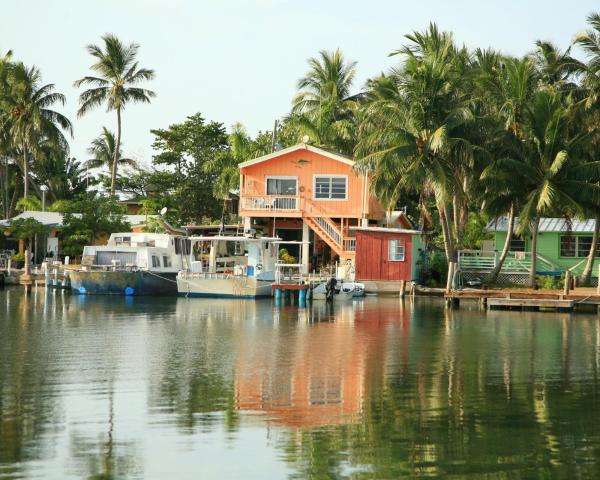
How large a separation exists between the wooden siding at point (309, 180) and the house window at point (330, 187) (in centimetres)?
21

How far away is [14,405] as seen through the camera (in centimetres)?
1656

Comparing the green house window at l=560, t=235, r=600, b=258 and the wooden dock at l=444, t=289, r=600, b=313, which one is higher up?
the green house window at l=560, t=235, r=600, b=258

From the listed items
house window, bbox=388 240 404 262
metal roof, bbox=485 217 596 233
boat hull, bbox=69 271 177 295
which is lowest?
boat hull, bbox=69 271 177 295

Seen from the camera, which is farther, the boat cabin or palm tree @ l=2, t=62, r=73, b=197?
palm tree @ l=2, t=62, r=73, b=197

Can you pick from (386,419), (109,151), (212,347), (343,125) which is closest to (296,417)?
(386,419)

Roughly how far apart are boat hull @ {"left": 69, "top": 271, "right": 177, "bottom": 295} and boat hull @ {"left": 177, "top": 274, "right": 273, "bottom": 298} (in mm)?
1342

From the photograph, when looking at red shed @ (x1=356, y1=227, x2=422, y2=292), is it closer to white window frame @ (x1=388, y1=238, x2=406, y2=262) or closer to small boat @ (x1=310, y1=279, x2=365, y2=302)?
white window frame @ (x1=388, y1=238, x2=406, y2=262)

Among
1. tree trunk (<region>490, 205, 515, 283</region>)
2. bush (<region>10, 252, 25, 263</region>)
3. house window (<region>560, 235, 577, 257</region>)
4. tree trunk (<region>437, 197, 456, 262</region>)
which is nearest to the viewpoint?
tree trunk (<region>437, 197, 456, 262</region>)

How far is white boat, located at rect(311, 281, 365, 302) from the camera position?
137ft

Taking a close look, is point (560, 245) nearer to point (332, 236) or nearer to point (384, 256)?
point (384, 256)

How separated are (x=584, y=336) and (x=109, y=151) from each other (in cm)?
5107

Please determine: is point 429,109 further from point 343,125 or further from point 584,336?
point 584,336

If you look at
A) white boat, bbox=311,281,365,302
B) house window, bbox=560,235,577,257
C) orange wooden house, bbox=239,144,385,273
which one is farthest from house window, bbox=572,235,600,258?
white boat, bbox=311,281,365,302

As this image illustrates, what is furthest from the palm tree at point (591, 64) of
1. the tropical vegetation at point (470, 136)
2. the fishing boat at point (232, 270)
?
the fishing boat at point (232, 270)
